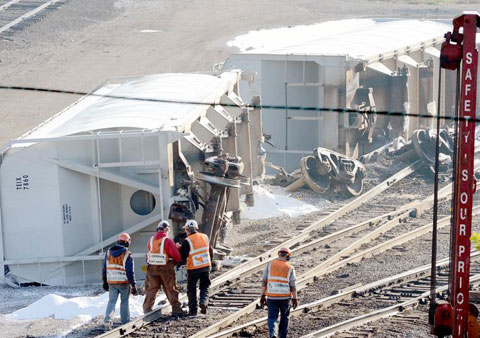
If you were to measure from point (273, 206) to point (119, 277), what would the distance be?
891 centimetres

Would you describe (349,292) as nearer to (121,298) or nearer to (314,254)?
(314,254)

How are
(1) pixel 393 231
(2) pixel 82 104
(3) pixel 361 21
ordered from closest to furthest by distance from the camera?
(1) pixel 393 231
(2) pixel 82 104
(3) pixel 361 21

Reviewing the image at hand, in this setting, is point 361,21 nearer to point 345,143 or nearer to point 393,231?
point 345,143

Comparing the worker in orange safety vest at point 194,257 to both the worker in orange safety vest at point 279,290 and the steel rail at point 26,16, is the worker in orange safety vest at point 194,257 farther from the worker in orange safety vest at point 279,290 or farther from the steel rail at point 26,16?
the steel rail at point 26,16

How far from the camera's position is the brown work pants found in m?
13.8

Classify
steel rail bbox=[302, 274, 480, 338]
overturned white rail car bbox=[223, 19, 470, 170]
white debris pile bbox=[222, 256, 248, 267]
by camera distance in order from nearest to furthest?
steel rail bbox=[302, 274, 480, 338] → white debris pile bbox=[222, 256, 248, 267] → overturned white rail car bbox=[223, 19, 470, 170]

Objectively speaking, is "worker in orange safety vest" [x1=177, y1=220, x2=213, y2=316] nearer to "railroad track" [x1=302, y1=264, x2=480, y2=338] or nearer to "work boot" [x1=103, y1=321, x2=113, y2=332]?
"work boot" [x1=103, y1=321, x2=113, y2=332]

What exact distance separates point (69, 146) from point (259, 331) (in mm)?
5218

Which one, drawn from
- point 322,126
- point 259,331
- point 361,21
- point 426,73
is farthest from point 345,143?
point 361,21

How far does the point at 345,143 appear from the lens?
26.3 meters

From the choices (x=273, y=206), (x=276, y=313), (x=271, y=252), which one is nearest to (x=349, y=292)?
(x=276, y=313)

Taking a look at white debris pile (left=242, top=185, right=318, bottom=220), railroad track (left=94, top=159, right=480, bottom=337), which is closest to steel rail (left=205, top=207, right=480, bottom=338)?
railroad track (left=94, top=159, right=480, bottom=337)

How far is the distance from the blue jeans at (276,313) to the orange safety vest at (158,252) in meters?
2.15

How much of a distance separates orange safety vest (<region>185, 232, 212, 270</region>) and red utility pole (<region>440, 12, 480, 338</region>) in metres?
4.43
